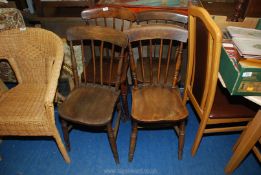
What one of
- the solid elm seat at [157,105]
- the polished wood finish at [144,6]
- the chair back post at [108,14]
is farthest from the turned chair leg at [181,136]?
the polished wood finish at [144,6]

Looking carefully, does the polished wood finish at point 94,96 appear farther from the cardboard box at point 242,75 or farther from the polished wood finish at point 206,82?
the cardboard box at point 242,75

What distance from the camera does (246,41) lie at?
45.0 inches

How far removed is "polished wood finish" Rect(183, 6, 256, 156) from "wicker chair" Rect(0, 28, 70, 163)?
2.74ft

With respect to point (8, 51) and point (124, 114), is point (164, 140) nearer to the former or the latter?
point (124, 114)

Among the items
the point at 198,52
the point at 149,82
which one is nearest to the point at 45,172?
the point at 149,82

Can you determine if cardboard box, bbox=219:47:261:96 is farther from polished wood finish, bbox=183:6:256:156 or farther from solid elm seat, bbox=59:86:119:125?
solid elm seat, bbox=59:86:119:125

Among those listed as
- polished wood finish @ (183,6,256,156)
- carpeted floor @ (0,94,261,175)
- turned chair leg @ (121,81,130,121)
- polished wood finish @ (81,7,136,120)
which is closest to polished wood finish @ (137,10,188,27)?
polished wood finish @ (81,7,136,120)

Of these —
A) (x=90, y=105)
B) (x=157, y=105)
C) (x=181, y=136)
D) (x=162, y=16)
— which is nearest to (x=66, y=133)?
(x=90, y=105)

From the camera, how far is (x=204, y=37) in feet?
3.62

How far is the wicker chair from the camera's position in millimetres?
1305

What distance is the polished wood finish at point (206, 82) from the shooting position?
1.06 metres

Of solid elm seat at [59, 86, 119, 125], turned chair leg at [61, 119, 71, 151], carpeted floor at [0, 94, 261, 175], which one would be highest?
solid elm seat at [59, 86, 119, 125]

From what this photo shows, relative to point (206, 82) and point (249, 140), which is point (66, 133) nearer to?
point (206, 82)

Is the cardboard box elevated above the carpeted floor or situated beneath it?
elevated above
